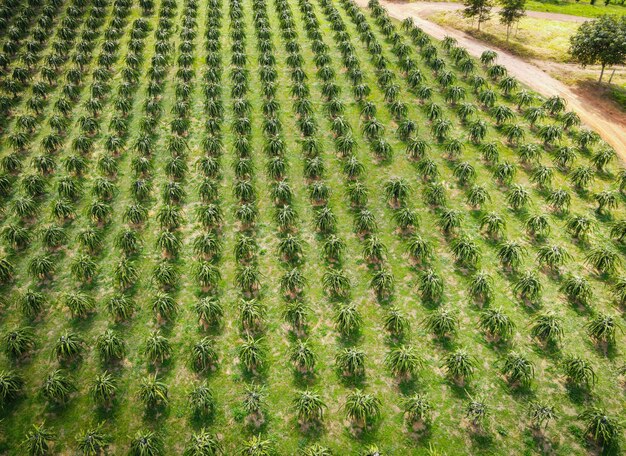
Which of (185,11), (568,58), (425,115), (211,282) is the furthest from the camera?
(185,11)

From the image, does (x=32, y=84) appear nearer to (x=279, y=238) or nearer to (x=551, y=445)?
(x=279, y=238)

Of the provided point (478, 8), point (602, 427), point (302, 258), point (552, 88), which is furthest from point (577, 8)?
point (602, 427)

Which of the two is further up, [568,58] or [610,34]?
[610,34]

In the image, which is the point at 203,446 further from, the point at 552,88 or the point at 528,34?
the point at 528,34

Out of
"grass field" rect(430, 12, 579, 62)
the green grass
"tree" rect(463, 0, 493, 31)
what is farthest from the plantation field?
the green grass

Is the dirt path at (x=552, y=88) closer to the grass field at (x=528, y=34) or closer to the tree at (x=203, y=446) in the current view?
the grass field at (x=528, y=34)

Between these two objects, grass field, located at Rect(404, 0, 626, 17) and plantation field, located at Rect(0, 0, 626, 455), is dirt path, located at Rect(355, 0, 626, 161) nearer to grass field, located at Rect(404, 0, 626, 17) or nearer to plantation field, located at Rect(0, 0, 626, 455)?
plantation field, located at Rect(0, 0, 626, 455)

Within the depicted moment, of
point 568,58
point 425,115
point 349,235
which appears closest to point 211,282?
point 349,235
